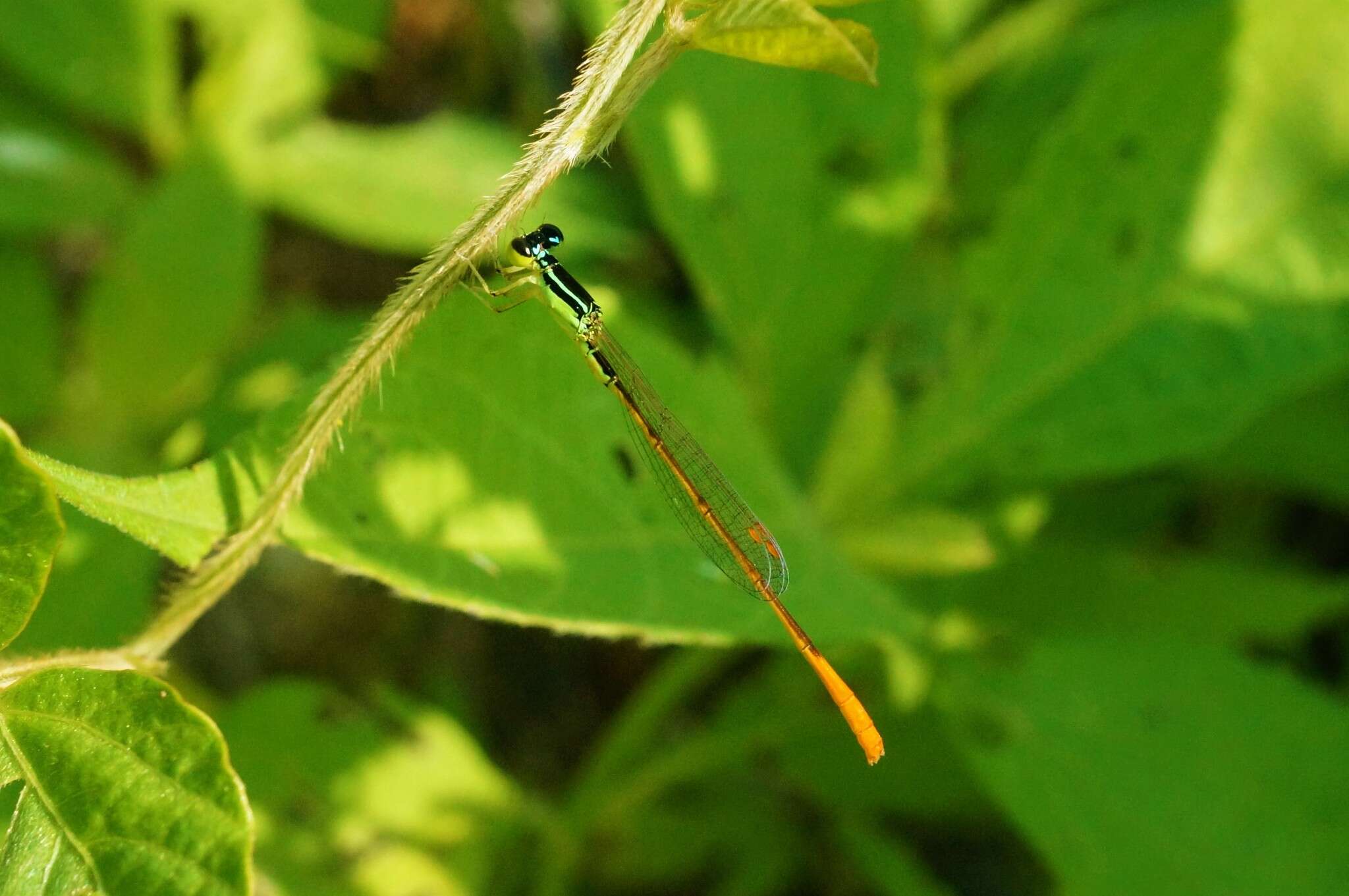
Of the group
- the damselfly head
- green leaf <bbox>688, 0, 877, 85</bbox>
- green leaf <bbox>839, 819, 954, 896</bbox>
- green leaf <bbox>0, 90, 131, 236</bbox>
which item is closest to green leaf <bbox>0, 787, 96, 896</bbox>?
Answer: green leaf <bbox>688, 0, 877, 85</bbox>

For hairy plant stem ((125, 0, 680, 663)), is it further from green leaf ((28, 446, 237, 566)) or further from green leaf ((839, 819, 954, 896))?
green leaf ((839, 819, 954, 896))

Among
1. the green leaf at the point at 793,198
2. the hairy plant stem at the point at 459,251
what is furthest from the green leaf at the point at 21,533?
the green leaf at the point at 793,198

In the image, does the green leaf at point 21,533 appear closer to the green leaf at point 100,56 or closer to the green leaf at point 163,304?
the green leaf at point 163,304

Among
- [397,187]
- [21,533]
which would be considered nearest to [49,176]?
[397,187]

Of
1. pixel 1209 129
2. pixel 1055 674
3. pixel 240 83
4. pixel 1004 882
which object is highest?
pixel 240 83

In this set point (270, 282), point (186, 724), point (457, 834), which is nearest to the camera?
point (186, 724)

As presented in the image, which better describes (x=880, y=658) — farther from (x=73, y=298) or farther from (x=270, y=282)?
(x=73, y=298)

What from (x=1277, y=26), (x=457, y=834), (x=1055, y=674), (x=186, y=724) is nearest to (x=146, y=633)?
(x=186, y=724)
